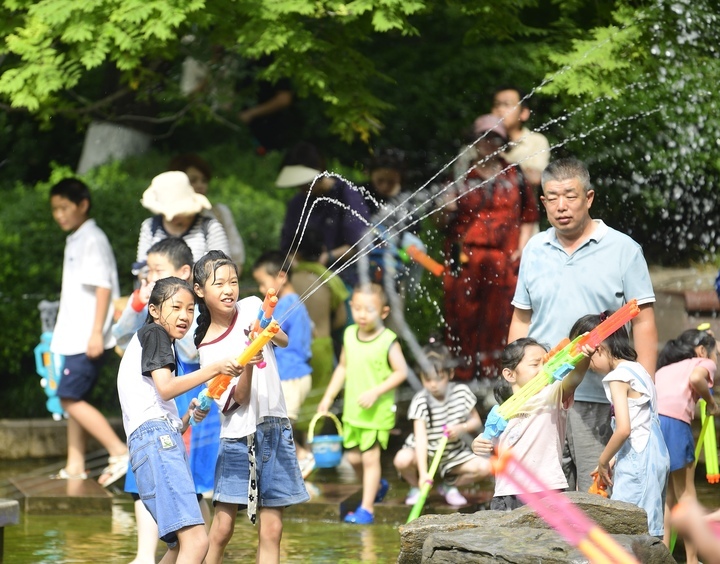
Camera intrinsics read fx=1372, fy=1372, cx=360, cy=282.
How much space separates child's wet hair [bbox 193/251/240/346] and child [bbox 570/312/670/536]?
1.51 m

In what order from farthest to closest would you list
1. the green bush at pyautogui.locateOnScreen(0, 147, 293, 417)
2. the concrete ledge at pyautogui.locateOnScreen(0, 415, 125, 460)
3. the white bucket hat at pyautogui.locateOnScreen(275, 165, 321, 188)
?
1. the green bush at pyautogui.locateOnScreen(0, 147, 293, 417)
2. the concrete ledge at pyautogui.locateOnScreen(0, 415, 125, 460)
3. the white bucket hat at pyautogui.locateOnScreen(275, 165, 321, 188)

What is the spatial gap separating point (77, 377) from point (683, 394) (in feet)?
12.7

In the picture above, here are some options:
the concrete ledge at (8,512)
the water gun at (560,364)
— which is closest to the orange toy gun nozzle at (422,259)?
the concrete ledge at (8,512)

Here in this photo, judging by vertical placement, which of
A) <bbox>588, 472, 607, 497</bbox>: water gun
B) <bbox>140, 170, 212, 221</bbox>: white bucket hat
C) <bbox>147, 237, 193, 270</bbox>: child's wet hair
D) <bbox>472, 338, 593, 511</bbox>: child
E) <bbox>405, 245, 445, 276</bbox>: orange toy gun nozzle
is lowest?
<bbox>588, 472, 607, 497</bbox>: water gun

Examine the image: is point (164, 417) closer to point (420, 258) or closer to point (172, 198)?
point (172, 198)

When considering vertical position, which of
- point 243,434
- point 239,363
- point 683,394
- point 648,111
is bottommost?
point 243,434

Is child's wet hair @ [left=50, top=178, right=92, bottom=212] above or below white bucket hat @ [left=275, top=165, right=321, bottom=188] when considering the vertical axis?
below

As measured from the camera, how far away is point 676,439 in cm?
691

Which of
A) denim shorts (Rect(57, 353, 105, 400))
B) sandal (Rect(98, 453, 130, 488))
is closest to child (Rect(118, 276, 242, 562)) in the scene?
sandal (Rect(98, 453, 130, 488))

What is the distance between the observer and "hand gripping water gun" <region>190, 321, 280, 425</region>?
5.26 meters

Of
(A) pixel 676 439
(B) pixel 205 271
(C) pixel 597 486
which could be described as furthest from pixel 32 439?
(C) pixel 597 486

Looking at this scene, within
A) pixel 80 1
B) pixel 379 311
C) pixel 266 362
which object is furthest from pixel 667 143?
pixel 266 362

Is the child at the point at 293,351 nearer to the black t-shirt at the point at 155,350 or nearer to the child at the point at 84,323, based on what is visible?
the child at the point at 84,323

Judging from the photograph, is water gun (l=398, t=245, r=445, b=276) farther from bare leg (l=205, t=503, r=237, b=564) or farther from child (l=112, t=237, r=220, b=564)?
bare leg (l=205, t=503, r=237, b=564)
